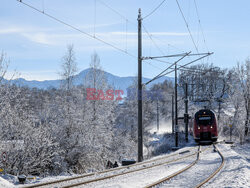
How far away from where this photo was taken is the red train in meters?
30.1

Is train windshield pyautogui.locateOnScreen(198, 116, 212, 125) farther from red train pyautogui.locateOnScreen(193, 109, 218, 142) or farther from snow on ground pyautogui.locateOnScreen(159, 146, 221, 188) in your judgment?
snow on ground pyautogui.locateOnScreen(159, 146, 221, 188)

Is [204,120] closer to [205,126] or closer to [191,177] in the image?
[205,126]

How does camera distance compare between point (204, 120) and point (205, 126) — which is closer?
point (205, 126)

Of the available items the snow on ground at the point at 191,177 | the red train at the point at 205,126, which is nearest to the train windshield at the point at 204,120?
the red train at the point at 205,126

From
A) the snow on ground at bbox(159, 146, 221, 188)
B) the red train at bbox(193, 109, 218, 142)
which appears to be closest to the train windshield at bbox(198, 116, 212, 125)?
the red train at bbox(193, 109, 218, 142)

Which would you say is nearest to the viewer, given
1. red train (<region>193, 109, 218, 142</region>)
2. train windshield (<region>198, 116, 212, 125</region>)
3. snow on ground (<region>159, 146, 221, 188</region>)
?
snow on ground (<region>159, 146, 221, 188</region>)

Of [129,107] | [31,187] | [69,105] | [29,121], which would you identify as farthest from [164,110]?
[31,187]

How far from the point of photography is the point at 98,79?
33.4 metres

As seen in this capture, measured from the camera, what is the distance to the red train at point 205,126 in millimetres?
30094

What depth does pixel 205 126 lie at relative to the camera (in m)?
30.2

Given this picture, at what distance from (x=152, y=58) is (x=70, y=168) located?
26.8 feet

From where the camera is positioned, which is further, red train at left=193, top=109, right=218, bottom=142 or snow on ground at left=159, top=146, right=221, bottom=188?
red train at left=193, top=109, right=218, bottom=142

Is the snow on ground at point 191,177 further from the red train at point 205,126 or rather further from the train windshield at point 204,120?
the train windshield at point 204,120

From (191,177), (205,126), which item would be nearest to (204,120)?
(205,126)
